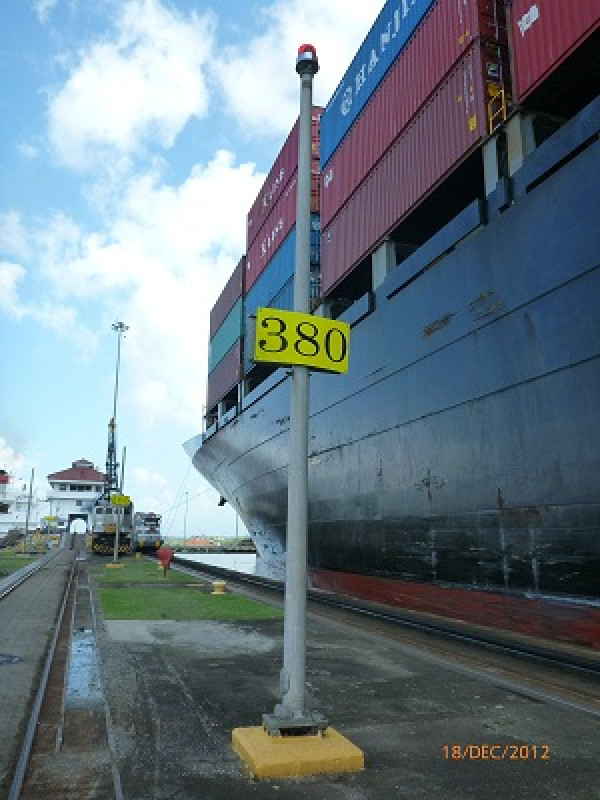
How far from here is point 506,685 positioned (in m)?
7.86

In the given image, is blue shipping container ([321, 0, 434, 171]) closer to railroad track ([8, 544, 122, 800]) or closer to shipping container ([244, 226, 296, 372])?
shipping container ([244, 226, 296, 372])

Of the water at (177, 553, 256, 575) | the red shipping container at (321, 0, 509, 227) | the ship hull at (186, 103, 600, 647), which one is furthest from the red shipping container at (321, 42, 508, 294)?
the water at (177, 553, 256, 575)

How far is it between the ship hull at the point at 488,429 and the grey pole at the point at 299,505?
6.78 metres

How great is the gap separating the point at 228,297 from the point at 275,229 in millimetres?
9331

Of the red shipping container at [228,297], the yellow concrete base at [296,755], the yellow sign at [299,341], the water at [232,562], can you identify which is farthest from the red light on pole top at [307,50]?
the water at [232,562]

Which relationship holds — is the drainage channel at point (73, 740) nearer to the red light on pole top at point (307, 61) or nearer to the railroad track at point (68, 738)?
the railroad track at point (68, 738)

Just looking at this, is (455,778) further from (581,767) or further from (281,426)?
(281,426)

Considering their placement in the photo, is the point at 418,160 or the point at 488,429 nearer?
the point at 488,429

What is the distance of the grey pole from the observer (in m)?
5.27

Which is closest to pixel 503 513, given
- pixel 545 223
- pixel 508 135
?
pixel 545 223

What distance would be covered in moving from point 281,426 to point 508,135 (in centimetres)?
1428

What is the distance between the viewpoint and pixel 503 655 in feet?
33.4

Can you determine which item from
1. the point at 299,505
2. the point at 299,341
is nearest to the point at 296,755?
the point at 299,505

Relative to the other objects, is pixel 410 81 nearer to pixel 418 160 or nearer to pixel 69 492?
pixel 418 160
